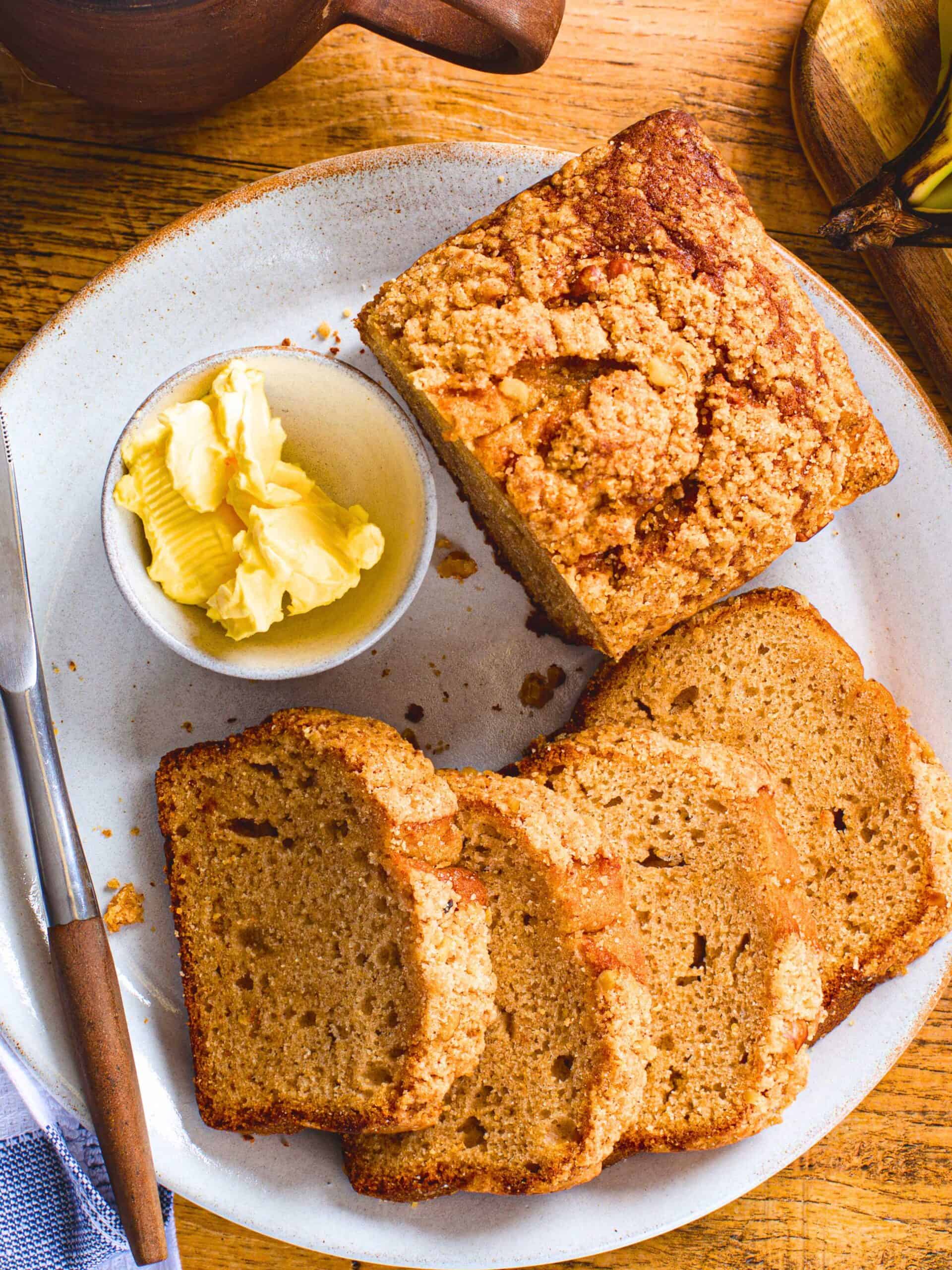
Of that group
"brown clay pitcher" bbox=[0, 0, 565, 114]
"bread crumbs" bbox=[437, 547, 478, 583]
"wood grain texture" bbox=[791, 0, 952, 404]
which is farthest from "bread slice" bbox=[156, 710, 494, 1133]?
"wood grain texture" bbox=[791, 0, 952, 404]

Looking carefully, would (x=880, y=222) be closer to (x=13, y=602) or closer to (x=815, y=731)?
(x=815, y=731)

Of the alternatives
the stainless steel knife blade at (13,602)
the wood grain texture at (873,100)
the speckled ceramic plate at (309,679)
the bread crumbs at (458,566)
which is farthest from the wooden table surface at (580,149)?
the bread crumbs at (458,566)

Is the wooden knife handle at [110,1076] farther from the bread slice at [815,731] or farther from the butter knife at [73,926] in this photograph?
Answer: the bread slice at [815,731]

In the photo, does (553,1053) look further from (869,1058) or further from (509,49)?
(509,49)

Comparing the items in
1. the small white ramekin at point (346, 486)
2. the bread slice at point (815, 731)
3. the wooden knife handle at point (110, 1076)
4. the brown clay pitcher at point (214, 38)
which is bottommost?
the wooden knife handle at point (110, 1076)

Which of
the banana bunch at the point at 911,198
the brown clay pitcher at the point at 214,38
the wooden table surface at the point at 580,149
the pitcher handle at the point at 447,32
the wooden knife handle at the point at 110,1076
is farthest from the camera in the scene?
the wooden table surface at the point at 580,149

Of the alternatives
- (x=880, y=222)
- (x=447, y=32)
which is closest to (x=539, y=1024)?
(x=880, y=222)
